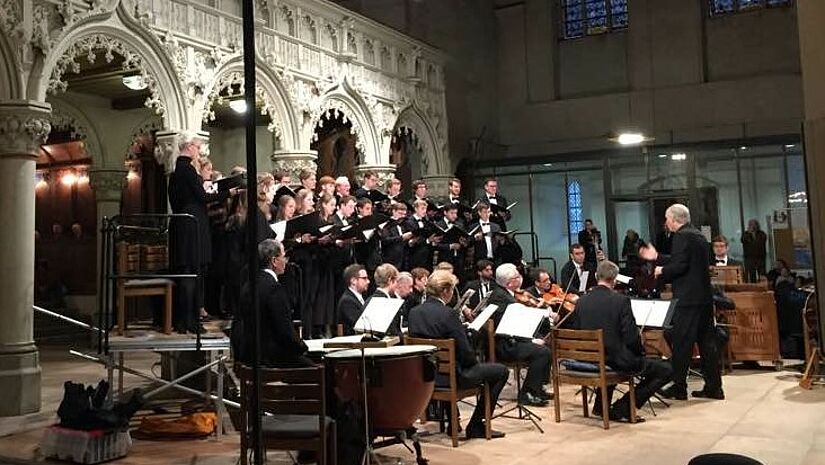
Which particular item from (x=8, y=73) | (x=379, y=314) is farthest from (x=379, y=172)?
(x=379, y=314)

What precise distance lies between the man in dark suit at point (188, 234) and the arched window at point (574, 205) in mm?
11093

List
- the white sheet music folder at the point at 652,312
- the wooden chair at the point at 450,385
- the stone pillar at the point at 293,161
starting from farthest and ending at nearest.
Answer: the stone pillar at the point at 293,161 → the white sheet music folder at the point at 652,312 → the wooden chair at the point at 450,385

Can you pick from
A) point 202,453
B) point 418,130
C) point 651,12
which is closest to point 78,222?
point 418,130

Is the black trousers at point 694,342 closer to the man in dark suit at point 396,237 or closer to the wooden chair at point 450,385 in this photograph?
the wooden chair at point 450,385

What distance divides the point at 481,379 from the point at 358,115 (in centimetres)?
753

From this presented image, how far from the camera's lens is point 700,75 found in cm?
1692

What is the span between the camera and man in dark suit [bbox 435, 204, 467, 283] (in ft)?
31.5

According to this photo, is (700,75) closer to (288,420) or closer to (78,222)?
(78,222)

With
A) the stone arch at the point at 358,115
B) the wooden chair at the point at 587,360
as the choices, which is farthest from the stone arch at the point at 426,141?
the wooden chair at the point at 587,360

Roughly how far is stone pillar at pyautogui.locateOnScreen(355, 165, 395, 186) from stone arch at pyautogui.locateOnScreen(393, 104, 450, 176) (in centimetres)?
122

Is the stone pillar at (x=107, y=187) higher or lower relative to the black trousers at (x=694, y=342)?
higher

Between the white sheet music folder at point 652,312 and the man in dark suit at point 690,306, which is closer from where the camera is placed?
the white sheet music folder at point 652,312

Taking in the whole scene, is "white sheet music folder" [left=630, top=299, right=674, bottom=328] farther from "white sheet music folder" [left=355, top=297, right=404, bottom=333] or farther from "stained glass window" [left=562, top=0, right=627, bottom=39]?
"stained glass window" [left=562, top=0, right=627, bottom=39]

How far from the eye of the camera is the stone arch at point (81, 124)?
41.0ft
